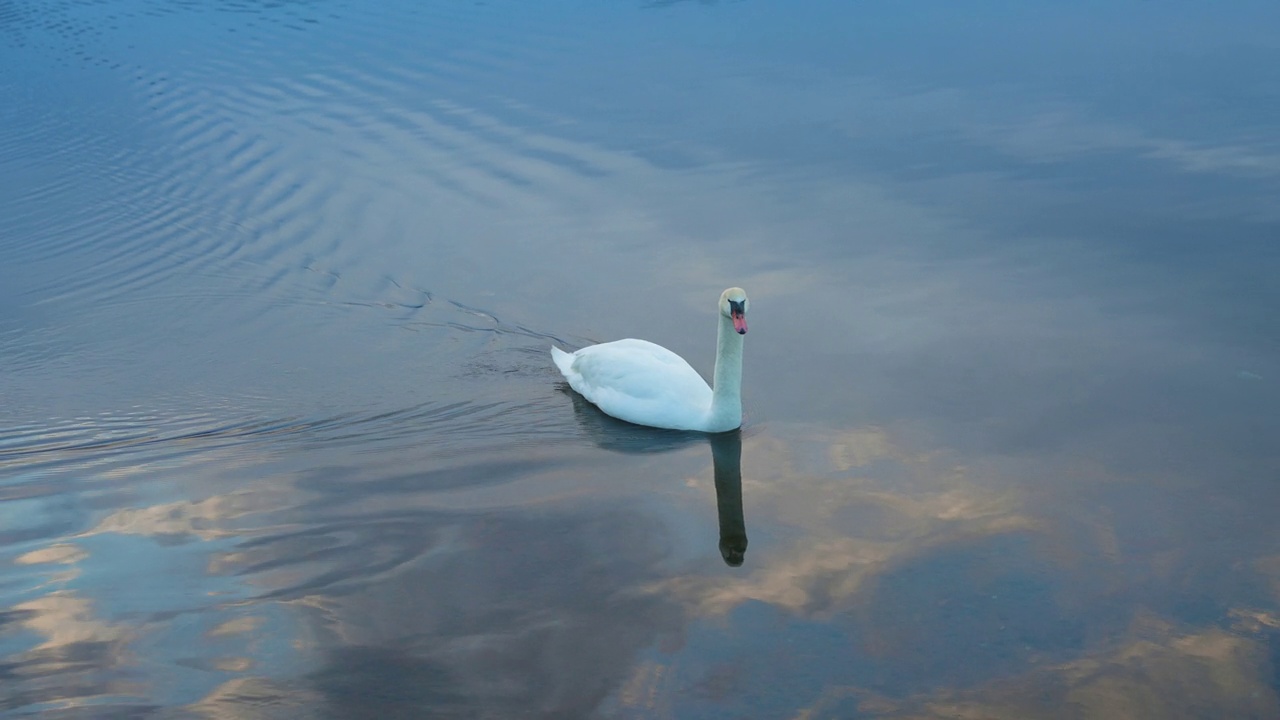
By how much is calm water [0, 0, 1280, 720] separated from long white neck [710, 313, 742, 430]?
0.28 m

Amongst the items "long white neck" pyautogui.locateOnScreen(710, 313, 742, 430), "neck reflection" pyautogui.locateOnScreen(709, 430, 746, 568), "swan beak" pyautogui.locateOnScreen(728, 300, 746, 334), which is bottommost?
"neck reflection" pyautogui.locateOnScreen(709, 430, 746, 568)

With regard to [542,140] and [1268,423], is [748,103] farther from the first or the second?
[1268,423]

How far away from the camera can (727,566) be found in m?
8.02

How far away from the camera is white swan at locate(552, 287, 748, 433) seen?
32.0 feet

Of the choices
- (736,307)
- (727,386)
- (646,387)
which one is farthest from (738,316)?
(646,387)

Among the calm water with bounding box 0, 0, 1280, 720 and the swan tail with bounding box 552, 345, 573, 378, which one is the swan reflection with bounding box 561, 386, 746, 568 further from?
the swan tail with bounding box 552, 345, 573, 378

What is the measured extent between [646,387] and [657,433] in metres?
0.36

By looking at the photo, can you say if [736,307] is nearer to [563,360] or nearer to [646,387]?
[646,387]

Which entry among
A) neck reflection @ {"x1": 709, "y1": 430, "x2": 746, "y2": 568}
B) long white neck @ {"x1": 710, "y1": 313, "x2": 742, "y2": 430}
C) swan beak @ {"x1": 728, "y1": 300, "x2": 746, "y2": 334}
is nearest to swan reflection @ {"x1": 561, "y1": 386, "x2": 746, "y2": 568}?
neck reflection @ {"x1": 709, "y1": 430, "x2": 746, "y2": 568}

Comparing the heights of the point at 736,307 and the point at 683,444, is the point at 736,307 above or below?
above

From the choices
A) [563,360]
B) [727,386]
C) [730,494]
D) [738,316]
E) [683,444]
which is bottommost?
[730,494]

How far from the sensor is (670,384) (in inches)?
394

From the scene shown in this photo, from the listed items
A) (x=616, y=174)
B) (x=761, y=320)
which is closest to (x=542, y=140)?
(x=616, y=174)

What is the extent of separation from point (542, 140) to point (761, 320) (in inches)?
288
